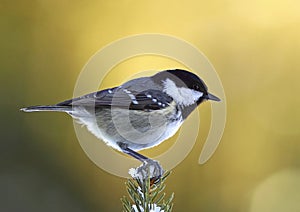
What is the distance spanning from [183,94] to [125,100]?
0.09 m

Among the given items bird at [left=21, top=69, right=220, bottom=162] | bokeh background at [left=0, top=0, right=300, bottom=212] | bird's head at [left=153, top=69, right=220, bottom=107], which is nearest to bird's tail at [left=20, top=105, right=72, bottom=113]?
bird at [left=21, top=69, right=220, bottom=162]

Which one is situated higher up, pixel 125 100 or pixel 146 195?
pixel 125 100

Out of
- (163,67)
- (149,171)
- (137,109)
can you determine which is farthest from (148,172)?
(163,67)

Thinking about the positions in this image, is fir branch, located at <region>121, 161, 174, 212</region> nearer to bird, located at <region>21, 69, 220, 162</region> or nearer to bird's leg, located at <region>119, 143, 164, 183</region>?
bird's leg, located at <region>119, 143, 164, 183</region>

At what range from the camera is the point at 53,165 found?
50.8 inches

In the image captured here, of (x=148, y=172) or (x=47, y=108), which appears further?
(x=47, y=108)

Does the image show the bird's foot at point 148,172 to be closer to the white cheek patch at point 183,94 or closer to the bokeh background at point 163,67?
the white cheek patch at point 183,94

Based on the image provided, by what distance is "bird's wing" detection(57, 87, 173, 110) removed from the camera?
0.73 m

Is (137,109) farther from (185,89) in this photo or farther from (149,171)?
(149,171)

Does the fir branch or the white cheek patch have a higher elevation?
the white cheek patch

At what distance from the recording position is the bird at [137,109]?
0.71 metres

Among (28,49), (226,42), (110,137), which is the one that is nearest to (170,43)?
(226,42)

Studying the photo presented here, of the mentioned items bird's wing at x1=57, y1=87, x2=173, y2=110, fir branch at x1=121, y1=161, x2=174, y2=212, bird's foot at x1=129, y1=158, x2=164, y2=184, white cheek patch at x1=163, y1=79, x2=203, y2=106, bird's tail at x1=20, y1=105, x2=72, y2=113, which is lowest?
fir branch at x1=121, y1=161, x2=174, y2=212

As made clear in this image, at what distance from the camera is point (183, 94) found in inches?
29.1
